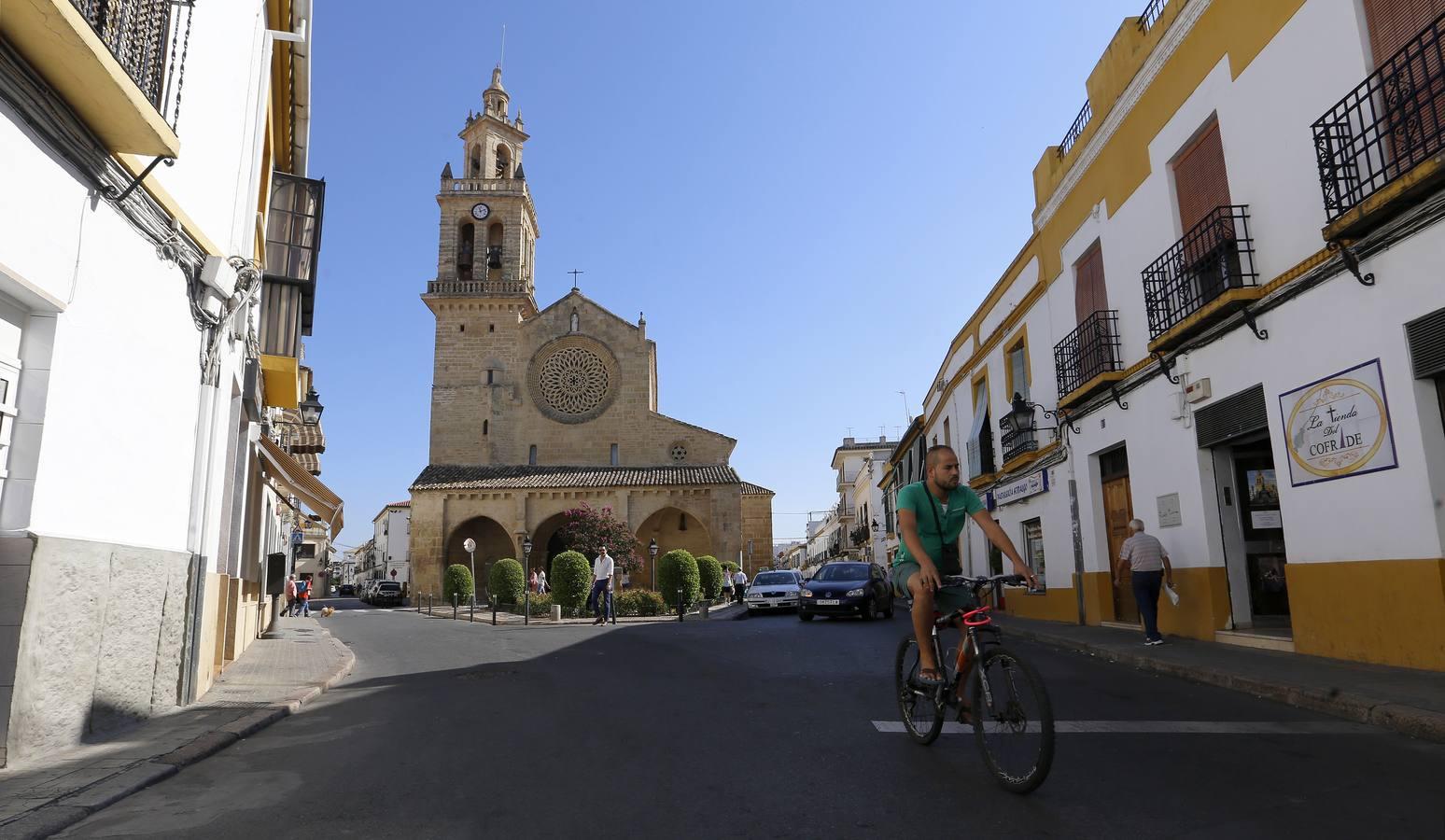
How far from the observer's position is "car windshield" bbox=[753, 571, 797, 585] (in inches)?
886

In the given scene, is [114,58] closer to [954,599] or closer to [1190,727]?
[954,599]

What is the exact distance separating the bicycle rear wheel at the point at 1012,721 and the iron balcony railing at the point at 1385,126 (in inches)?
212

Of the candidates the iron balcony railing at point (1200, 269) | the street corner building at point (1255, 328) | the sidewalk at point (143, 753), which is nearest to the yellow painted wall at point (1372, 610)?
the street corner building at point (1255, 328)

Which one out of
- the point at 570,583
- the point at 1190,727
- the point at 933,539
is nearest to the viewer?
the point at 933,539

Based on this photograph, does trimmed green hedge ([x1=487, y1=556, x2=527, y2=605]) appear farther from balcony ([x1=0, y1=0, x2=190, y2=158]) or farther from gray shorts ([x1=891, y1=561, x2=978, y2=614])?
gray shorts ([x1=891, y1=561, x2=978, y2=614])

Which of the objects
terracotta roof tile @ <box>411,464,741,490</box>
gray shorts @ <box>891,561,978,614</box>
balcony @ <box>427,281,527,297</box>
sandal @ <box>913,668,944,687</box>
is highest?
balcony @ <box>427,281,527,297</box>

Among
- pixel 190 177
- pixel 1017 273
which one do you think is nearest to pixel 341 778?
pixel 190 177

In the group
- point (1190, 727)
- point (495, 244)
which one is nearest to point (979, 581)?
point (1190, 727)

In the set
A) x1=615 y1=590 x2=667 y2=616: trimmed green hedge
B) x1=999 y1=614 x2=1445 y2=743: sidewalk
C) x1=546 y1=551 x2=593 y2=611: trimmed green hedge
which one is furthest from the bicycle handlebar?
x1=546 y1=551 x2=593 y2=611: trimmed green hedge

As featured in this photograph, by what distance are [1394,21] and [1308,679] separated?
5445 millimetres

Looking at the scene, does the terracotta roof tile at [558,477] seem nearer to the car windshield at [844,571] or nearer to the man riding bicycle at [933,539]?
the car windshield at [844,571]

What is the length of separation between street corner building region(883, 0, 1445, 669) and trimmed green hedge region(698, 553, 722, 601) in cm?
1782

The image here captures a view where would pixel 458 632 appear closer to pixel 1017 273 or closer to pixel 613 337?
pixel 1017 273

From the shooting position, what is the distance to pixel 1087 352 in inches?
514
